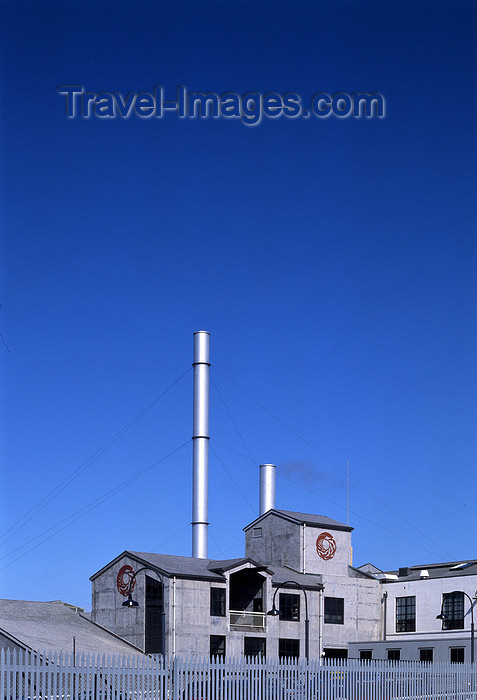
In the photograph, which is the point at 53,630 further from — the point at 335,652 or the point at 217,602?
the point at 335,652

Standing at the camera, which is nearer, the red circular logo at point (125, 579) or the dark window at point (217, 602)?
the dark window at point (217, 602)

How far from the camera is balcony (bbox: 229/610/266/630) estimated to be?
200 feet

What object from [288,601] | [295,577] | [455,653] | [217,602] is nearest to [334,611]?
[295,577]

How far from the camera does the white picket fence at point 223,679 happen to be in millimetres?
20938

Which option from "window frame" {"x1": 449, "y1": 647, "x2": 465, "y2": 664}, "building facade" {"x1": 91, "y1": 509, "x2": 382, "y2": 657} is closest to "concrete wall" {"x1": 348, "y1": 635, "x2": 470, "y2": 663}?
"window frame" {"x1": 449, "y1": 647, "x2": 465, "y2": 664}

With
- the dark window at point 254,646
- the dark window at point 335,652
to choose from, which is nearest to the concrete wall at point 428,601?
the dark window at point 335,652

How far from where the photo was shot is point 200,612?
2297 inches

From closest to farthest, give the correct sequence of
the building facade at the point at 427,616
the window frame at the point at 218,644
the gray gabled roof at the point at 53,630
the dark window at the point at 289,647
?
the gray gabled roof at the point at 53,630 < the window frame at the point at 218,644 < the building facade at the point at 427,616 < the dark window at the point at 289,647

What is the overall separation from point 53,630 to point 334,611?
21.5 m

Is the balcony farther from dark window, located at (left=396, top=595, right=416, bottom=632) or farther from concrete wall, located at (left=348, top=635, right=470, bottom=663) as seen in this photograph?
dark window, located at (left=396, top=595, right=416, bottom=632)

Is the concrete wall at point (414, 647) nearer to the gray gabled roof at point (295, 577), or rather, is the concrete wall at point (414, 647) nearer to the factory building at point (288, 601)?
the factory building at point (288, 601)

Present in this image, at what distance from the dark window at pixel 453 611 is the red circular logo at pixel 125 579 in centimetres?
2163

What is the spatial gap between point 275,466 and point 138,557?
1305 inches

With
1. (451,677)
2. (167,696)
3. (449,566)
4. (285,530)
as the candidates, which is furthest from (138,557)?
(167,696)
